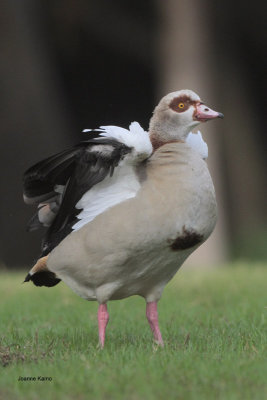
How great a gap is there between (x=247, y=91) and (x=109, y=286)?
927 centimetres

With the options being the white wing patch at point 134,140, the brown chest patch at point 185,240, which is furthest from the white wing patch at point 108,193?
the brown chest patch at point 185,240

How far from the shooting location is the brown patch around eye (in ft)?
17.0

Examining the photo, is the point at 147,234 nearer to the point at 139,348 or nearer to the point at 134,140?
the point at 134,140

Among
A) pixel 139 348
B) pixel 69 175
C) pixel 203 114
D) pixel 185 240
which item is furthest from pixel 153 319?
pixel 203 114

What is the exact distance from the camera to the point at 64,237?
16.7ft

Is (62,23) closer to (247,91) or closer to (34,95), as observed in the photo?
(34,95)

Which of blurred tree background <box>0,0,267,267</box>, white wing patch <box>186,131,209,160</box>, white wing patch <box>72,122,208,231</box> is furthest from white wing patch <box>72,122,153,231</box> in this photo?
blurred tree background <box>0,0,267,267</box>

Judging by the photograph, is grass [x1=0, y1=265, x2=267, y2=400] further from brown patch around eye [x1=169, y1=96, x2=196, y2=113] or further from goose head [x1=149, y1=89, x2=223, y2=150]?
brown patch around eye [x1=169, y1=96, x2=196, y2=113]

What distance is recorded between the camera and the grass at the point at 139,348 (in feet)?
11.6

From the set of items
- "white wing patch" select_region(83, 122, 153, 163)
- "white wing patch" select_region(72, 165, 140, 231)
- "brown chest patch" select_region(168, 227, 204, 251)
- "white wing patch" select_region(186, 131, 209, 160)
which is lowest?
"brown chest patch" select_region(168, 227, 204, 251)

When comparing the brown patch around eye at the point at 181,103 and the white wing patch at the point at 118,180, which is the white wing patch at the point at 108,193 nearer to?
the white wing patch at the point at 118,180

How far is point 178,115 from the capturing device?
204 inches

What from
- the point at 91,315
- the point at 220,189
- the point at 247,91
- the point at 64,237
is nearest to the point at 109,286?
the point at 64,237

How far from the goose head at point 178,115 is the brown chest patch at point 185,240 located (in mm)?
757
